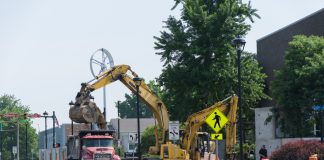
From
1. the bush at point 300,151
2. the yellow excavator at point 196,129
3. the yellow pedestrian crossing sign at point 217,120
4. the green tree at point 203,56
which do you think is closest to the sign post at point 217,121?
the yellow pedestrian crossing sign at point 217,120

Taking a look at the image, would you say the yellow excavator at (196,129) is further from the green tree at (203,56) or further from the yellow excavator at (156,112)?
the green tree at (203,56)

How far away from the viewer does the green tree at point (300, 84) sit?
4497 centimetres

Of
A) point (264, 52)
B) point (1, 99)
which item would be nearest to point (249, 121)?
point (264, 52)

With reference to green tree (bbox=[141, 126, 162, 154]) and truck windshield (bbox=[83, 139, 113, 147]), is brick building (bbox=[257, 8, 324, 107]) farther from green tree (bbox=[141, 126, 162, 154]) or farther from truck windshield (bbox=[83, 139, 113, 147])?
green tree (bbox=[141, 126, 162, 154])

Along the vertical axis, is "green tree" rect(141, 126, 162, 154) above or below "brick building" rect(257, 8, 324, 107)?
below

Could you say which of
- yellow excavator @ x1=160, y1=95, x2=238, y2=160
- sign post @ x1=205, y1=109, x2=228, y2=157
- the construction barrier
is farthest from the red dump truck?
sign post @ x1=205, y1=109, x2=228, y2=157

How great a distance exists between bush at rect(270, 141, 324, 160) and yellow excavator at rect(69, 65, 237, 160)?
116 inches

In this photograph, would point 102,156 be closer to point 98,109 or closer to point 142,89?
point 98,109

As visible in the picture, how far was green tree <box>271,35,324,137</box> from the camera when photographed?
45.0 metres

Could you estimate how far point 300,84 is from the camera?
46.3 m

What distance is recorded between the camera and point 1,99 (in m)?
188

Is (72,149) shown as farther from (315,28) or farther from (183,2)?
(315,28)

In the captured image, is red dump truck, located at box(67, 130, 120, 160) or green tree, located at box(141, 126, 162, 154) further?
green tree, located at box(141, 126, 162, 154)

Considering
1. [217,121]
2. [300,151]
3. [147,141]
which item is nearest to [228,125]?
[217,121]
